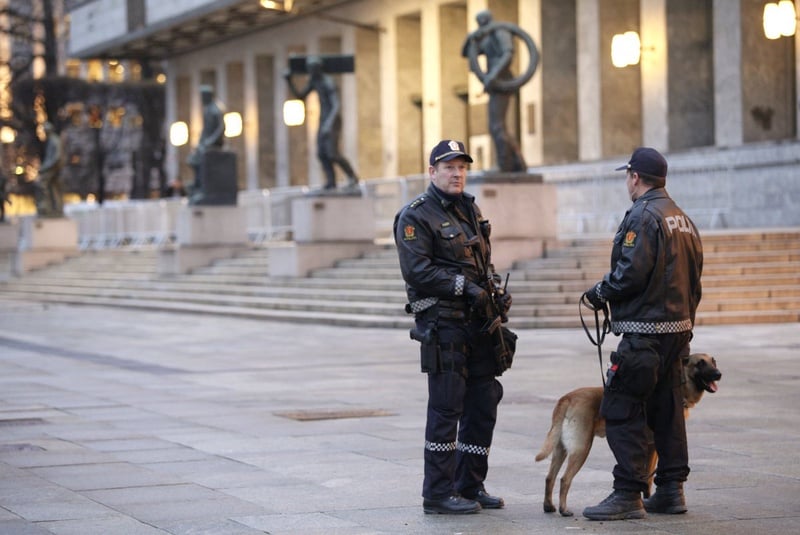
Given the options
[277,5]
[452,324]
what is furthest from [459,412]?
[277,5]

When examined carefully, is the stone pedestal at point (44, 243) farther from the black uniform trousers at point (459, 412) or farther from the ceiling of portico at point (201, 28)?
the black uniform trousers at point (459, 412)

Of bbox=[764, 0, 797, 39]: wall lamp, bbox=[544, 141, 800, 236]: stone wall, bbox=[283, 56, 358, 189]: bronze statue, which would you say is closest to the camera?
bbox=[764, 0, 797, 39]: wall lamp

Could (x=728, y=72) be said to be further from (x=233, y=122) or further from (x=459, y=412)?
(x=459, y=412)

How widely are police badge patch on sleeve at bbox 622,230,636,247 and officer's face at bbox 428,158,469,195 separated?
2.94 feet

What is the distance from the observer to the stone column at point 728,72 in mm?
34812

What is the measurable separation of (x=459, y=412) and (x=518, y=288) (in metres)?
15.4

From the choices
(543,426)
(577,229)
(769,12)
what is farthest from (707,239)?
(543,426)

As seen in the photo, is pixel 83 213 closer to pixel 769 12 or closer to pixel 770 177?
pixel 770 177

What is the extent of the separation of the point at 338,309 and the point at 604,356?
8835 millimetres

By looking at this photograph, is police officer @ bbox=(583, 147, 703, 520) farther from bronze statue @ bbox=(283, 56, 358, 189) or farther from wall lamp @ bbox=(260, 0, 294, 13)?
wall lamp @ bbox=(260, 0, 294, 13)

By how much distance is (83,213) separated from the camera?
47.8m

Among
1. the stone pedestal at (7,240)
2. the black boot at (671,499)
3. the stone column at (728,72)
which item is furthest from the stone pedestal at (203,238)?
the black boot at (671,499)

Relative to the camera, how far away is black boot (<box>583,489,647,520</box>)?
7312 mm

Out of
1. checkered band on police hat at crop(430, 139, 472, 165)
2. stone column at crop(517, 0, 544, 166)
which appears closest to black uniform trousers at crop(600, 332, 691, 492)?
checkered band on police hat at crop(430, 139, 472, 165)
